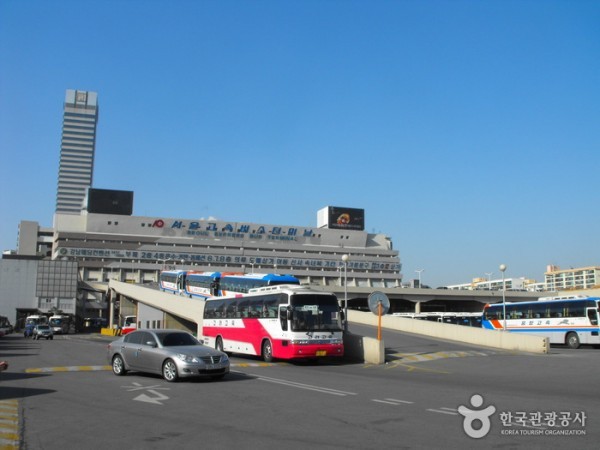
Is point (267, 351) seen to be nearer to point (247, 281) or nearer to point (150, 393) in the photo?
point (150, 393)

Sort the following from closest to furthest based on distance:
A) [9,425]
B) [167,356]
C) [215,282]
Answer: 1. [9,425]
2. [167,356]
3. [215,282]

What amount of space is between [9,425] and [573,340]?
1375 inches

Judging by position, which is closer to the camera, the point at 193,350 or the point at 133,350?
the point at 193,350

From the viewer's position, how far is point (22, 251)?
159m

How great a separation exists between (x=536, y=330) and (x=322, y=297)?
22001mm

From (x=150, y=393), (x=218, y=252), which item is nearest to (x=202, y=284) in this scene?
(x=150, y=393)

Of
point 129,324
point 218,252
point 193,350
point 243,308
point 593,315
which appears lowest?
point 129,324

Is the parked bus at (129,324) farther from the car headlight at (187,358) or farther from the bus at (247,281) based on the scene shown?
the car headlight at (187,358)

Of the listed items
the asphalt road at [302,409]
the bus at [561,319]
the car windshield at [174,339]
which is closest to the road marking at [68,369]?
the asphalt road at [302,409]

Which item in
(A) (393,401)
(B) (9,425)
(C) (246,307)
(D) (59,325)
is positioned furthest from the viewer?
(D) (59,325)

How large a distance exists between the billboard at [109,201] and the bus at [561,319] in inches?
4755

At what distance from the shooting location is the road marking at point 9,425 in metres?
8.49

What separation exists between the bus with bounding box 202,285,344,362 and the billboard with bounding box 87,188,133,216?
127384mm

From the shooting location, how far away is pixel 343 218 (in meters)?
167
